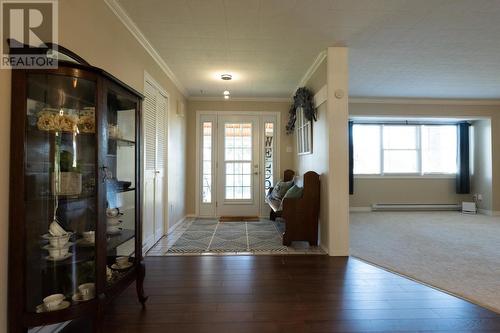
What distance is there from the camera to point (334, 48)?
3.15 meters

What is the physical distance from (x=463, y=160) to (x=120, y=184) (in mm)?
7141

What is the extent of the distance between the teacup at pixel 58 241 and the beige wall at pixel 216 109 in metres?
3.89

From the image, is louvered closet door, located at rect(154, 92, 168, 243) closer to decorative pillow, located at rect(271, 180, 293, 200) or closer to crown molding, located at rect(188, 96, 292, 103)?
crown molding, located at rect(188, 96, 292, 103)

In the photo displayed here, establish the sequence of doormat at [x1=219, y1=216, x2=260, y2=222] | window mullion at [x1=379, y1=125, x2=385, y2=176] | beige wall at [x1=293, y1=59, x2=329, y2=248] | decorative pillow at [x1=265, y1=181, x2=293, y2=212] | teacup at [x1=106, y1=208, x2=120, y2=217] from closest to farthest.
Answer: teacup at [x1=106, y1=208, x2=120, y2=217]
beige wall at [x1=293, y1=59, x2=329, y2=248]
decorative pillow at [x1=265, y1=181, x2=293, y2=212]
doormat at [x1=219, y1=216, x2=260, y2=222]
window mullion at [x1=379, y1=125, x2=385, y2=176]

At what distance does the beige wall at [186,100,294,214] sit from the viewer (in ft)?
17.6

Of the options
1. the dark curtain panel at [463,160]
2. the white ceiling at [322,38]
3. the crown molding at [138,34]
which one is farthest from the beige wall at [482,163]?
the crown molding at [138,34]

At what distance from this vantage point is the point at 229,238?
3775 mm

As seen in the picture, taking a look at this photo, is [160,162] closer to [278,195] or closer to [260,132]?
[278,195]

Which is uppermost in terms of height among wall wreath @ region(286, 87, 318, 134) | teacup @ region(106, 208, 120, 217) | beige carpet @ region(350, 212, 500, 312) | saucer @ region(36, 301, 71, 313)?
wall wreath @ region(286, 87, 318, 134)

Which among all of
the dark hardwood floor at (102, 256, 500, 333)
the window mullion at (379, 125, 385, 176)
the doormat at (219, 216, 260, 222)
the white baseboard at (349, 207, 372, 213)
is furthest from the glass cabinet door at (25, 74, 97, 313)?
Answer: the window mullion at (379, 125, 385, 176)

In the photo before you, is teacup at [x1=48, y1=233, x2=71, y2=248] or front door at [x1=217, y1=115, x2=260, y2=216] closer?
teacup at [x1=48, y1=233, x2=71, y2=248]

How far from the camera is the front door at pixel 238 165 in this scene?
17.7ft

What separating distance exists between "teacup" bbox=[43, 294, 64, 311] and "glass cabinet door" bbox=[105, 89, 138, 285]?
0.25 m

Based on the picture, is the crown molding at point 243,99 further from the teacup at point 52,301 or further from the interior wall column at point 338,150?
the teacup at point 52,301
